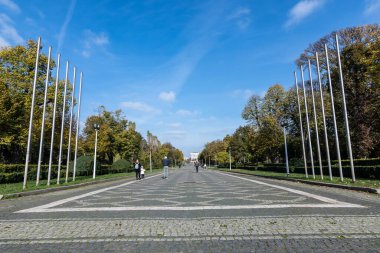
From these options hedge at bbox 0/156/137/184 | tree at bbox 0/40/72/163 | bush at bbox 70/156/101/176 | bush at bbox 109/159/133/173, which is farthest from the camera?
bush at bbox 109/159/133/173

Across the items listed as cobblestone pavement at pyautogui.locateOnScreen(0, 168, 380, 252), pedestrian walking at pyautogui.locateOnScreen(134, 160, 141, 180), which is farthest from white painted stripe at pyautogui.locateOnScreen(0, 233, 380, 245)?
pedestrian walking at pyautogui.locateOnScreen(134, 160, 141, 180)

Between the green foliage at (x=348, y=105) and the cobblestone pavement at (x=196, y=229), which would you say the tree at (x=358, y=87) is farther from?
the cobblestone pavement at (x=196, y=229)

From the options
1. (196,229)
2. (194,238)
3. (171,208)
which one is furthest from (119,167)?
(194,238)

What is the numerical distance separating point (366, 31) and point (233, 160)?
58339 mm

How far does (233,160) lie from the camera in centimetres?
8588

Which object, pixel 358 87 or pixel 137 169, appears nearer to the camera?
pixel 137 169

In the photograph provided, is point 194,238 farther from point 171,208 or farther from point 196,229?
point 171,208

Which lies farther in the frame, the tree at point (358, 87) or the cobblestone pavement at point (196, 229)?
the tree at point (358, 87)

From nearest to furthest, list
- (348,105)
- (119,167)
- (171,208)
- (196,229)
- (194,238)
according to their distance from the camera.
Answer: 1. (194,238)
2. (196,229)
3. (171,208)
4. (348,105)
5. (119,167)

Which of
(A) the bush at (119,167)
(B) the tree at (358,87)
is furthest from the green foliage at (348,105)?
(A) the bush at (119,167)

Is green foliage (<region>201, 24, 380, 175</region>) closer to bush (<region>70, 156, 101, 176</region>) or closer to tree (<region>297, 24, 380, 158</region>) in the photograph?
tree (<region>297, 24, 380, 158</region>)

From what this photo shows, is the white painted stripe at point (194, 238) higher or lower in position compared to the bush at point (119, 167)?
lower

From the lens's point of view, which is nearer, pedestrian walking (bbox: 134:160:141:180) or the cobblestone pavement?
the cobblestone pavement

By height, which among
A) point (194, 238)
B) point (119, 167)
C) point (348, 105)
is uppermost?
point (348, 105)
